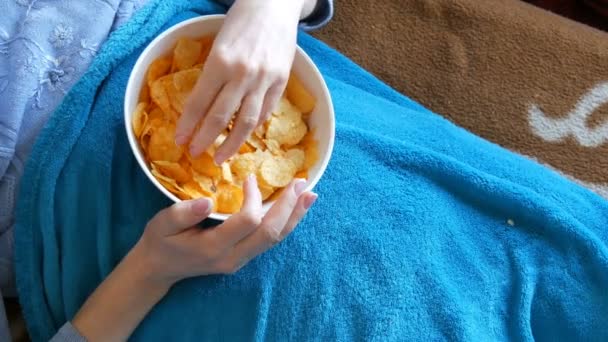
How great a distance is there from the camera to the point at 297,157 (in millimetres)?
586

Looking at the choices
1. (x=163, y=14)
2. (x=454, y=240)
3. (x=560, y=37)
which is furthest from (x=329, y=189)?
(x=560, y=37)

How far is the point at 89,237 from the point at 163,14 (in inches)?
9.4

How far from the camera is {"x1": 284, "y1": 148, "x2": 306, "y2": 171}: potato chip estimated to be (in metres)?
0.58

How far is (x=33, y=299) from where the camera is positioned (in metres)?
0.66

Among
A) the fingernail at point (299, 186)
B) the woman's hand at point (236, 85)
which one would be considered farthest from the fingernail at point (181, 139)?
the fingernail at point (299, 186)

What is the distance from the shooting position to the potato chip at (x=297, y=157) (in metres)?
0.58

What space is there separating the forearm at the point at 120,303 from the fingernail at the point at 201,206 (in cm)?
12

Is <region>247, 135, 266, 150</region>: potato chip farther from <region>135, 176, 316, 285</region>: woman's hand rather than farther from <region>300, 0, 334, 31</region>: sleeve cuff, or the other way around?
<region>300, 0, 334, 31</region>: sleeve cuff

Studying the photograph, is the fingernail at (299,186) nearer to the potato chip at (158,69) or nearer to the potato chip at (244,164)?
the potato chip at (244,164)

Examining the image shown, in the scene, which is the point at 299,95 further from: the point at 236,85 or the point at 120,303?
the point at 120,303

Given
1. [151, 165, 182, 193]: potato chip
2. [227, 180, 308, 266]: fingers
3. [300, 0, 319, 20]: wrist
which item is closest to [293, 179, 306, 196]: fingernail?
[227, 180, 308, 266]: fingers

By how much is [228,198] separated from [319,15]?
0.89 ft

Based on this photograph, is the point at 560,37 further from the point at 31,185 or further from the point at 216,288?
the point at 31,185

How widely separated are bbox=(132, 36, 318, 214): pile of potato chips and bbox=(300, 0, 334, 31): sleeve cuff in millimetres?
149
